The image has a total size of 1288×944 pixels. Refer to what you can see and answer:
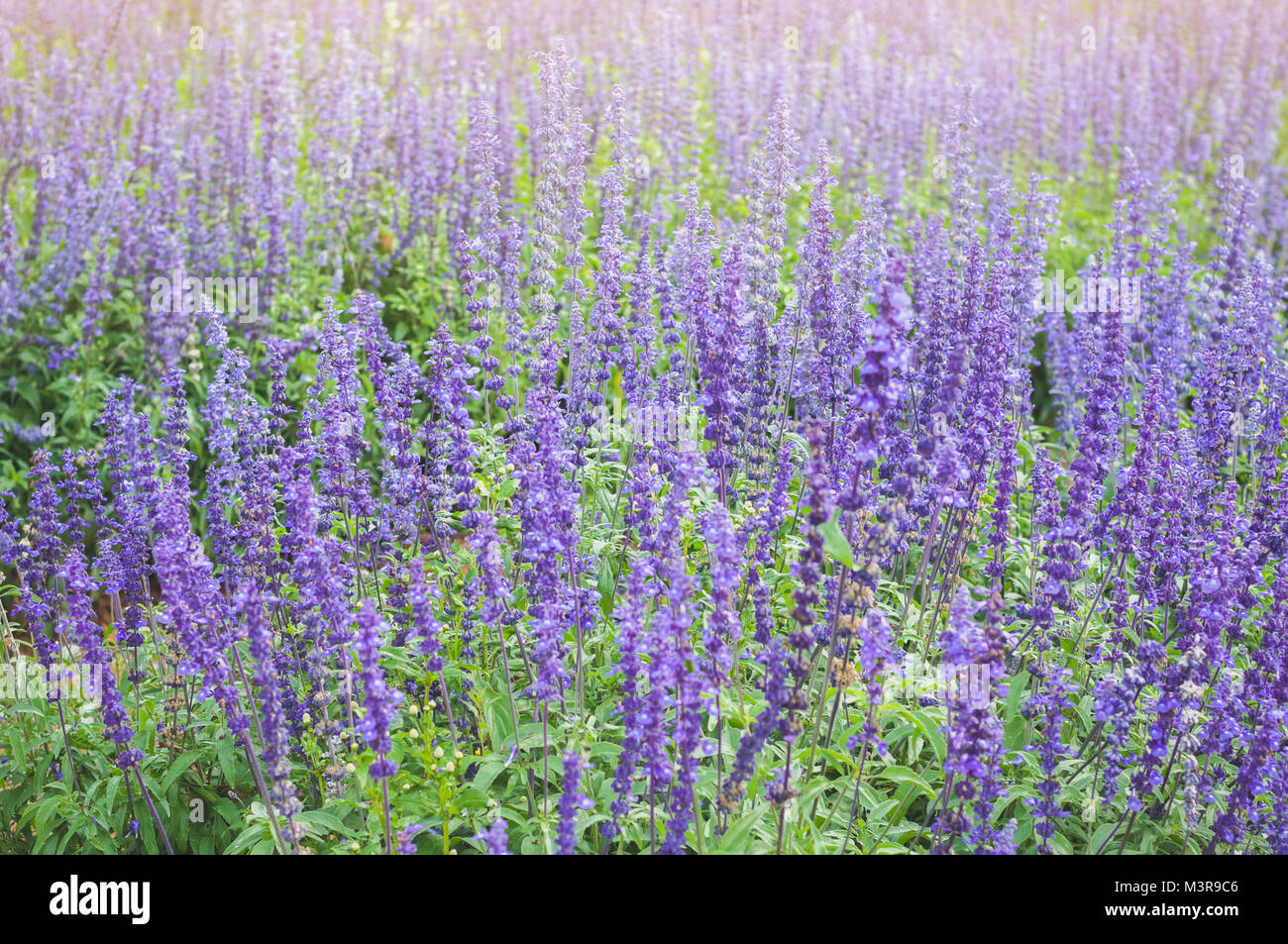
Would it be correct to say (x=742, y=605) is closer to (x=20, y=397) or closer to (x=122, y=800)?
(x=122, y=800)

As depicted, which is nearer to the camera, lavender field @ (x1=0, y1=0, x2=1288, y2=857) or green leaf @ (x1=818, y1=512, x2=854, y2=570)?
green leaf @ (x1=818, y1=512, x2=854, y2=570)

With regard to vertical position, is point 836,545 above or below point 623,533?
above

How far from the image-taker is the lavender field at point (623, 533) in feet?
16.0

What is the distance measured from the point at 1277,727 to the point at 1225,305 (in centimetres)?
601

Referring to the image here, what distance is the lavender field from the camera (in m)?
4.88

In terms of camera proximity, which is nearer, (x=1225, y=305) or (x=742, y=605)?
(x=742, y=605)

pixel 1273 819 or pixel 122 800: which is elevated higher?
pixel 1273 819

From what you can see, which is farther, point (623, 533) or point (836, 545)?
point (623, 533)

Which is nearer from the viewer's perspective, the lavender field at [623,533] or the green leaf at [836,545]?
the green leaf at [836,545]

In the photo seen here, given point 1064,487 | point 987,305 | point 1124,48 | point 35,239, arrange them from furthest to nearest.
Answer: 1. point 1124,48
2. point 35,239
3. point 1064,487
4. point 987,305

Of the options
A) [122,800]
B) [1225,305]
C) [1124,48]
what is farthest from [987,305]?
[1124,48]

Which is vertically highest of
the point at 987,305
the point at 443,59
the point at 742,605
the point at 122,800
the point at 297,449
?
the point at 443,59

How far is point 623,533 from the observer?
685 centimetres

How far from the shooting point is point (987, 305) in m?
6.70
